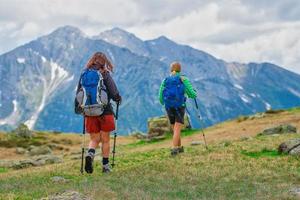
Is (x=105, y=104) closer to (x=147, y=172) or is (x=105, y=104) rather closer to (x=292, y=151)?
(x=147, y=172)

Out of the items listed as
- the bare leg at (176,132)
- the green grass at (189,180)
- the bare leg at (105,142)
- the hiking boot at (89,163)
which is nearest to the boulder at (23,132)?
the green grass at (189,180)

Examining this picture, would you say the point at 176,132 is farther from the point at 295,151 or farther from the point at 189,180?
the point at 189,180

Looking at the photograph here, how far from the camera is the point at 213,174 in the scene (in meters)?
20.9

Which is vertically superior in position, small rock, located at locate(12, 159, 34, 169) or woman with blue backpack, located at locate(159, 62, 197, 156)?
woman with blue backpack, located at locate(159, 62, 197, 156)

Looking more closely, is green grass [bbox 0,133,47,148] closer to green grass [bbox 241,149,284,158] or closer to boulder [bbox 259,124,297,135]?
boulder [bbox 259,124,297,135]

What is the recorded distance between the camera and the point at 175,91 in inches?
1053

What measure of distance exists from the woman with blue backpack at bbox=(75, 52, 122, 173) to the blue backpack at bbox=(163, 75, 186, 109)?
5.13 m

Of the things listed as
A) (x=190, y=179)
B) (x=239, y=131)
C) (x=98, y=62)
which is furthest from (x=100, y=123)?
(x=239, y=131)

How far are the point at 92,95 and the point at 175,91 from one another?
6255mm

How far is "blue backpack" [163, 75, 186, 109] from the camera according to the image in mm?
26734

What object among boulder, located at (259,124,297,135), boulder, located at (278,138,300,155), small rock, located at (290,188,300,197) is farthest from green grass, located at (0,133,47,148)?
small rock, located at (290,188,300,197)

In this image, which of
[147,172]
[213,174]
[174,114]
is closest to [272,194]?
[213,174]

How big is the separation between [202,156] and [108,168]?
513 centimetres

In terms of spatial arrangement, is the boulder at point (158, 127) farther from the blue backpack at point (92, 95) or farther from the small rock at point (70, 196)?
the small rock at point (70, 196)
